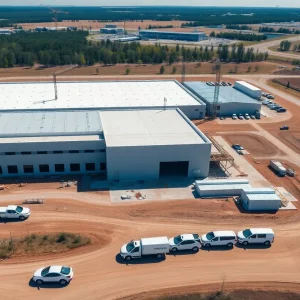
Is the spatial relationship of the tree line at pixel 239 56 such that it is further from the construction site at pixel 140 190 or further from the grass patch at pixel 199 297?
the grass patch at pixel 199 297

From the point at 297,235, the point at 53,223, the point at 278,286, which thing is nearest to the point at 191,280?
the point at 278,286

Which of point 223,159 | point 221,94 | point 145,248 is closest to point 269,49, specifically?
point 221,94

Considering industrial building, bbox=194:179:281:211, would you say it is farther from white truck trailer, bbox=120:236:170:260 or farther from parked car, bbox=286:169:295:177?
white truck trailer, bbox=120:236:170:260

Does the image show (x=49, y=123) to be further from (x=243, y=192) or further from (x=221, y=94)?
(x=221, y=94)

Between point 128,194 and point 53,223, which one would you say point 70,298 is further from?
point 128,194

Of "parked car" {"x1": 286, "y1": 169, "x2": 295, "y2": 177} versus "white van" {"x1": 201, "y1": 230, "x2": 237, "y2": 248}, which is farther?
"parked car" {"x1": 286, "y1": 169, "x2": 295, "y2": 177}

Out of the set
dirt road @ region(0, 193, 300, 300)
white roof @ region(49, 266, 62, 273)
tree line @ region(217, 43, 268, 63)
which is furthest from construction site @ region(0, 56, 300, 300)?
tree line @ region(217, 43, 268, 63)

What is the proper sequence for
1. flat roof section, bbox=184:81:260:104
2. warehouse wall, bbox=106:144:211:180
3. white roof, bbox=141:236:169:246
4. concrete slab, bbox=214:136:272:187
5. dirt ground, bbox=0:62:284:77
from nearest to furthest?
white roof, bbox=141:236:169:246 < warehouse wall, bbox=106:144:211:180 < concrete slab, bbox=214:136:272:187 < flat roof section, bbox=184:81:260:104 < dirt ground, bbox=0:62:284:77
